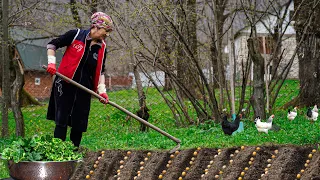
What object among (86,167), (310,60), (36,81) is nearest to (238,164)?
(86,167)

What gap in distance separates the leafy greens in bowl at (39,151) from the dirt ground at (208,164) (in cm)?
208

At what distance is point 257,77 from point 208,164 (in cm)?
283

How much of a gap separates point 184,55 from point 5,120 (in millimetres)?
3460

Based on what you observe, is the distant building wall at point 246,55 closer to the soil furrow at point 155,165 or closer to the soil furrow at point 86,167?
the soil furrow at point 155,165

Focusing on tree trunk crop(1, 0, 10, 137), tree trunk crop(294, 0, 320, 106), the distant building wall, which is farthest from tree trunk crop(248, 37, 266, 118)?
tree trunk crop(1, 0, 10, 137)

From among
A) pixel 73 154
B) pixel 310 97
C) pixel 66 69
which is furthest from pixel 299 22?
pixel 73 154

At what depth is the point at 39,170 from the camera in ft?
11.1

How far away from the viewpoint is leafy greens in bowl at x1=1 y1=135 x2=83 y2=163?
11.2 ft

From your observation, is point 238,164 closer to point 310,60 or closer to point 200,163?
point 200,163

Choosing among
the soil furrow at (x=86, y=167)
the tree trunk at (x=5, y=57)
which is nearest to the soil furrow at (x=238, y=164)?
the soil furrow at (x=86, y=167)

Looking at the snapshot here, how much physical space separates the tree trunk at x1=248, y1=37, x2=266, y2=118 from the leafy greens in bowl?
4890 mm

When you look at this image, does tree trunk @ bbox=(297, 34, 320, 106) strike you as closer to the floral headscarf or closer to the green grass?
the green grass

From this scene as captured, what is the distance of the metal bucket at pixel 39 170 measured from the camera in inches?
133

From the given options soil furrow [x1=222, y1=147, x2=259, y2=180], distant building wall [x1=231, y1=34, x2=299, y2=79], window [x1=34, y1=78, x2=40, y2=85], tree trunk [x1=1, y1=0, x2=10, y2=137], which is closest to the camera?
soil furrow [x1=222, y1=147, x2=259, y2=180]
